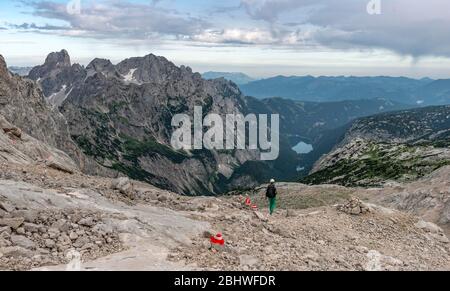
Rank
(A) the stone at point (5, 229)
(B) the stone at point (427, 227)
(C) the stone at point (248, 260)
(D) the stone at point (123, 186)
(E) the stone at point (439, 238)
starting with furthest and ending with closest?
1. (B) the stone at point (427, 227)
2. (E) the stone at point (439, 238)
3. (D) the stone at point (123, 186)
4. (C) the stone at point (248, 260)
5. (A) the stone at point (5, 229)

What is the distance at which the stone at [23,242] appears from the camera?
851 inches

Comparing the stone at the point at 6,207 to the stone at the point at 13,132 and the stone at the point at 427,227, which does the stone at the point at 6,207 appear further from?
the stone at the point at 13,132

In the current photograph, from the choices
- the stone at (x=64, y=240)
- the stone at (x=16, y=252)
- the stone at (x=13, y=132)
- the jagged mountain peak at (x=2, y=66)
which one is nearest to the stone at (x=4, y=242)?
the stone at (x=16, y=252)

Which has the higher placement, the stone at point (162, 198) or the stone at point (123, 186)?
the stone at point (123, 186)

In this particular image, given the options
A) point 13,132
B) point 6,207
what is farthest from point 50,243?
point 13,132

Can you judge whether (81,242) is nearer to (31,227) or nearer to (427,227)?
(31,227)

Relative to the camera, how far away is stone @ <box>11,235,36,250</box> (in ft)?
70.9

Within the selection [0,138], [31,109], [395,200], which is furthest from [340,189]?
[31,109]

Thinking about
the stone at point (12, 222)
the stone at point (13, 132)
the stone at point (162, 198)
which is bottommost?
the stone at point (162, 198)

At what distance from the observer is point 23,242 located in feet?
71.4

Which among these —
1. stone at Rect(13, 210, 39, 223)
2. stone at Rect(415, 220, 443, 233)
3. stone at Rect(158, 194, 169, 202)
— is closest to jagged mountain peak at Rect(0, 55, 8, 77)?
stone at Rect(158, 194, 169, 202)
